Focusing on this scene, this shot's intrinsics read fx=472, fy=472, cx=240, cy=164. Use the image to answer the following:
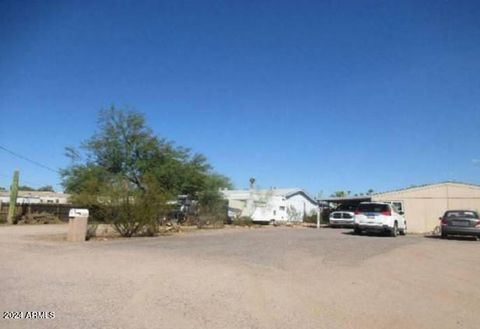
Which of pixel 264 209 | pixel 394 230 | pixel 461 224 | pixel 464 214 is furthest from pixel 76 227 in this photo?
pixel 264 209

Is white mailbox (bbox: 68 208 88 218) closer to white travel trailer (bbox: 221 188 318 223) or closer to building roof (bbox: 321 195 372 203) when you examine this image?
white travel trailer (bbox: 221 188 318 223)

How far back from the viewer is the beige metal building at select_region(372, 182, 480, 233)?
32594mm

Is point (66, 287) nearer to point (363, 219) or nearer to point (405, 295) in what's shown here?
point (405, 295)

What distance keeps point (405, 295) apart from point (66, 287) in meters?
5.81

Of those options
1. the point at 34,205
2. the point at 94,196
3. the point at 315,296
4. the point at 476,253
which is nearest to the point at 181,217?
the point at 34,205

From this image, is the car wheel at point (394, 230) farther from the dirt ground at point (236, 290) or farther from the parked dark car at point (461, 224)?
the dirt ground at point (236, 290)

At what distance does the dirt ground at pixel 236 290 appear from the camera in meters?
6.30

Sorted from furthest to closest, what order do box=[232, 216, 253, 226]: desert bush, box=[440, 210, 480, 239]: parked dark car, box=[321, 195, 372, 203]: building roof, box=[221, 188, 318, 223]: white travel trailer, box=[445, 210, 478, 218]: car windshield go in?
box=[221, 188, 318, 223]: white travel trailer < box=[321, 195, 372, 203]: building roof < box=[232, 216, 253, 226]: desert bush < box=[445, 210, 478, 218]: car windshield < box=[440, 210, 480, 239]: parked dark car

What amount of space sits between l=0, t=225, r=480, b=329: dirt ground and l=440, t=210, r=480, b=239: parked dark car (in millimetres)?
11383

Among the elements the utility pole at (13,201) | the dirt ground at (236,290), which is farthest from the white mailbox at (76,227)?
the utility pole at (13,201)

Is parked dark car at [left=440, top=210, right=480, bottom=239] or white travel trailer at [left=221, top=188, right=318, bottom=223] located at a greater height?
white travel trailer at [left=221, top=188, right=318, bottom=223]

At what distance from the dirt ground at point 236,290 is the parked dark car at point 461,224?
11.4 metres

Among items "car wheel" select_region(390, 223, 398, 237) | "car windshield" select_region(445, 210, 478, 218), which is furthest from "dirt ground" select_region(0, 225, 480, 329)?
"car windshield" select_region(445, 210, 478, 218)

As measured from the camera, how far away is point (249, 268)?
10.8m
